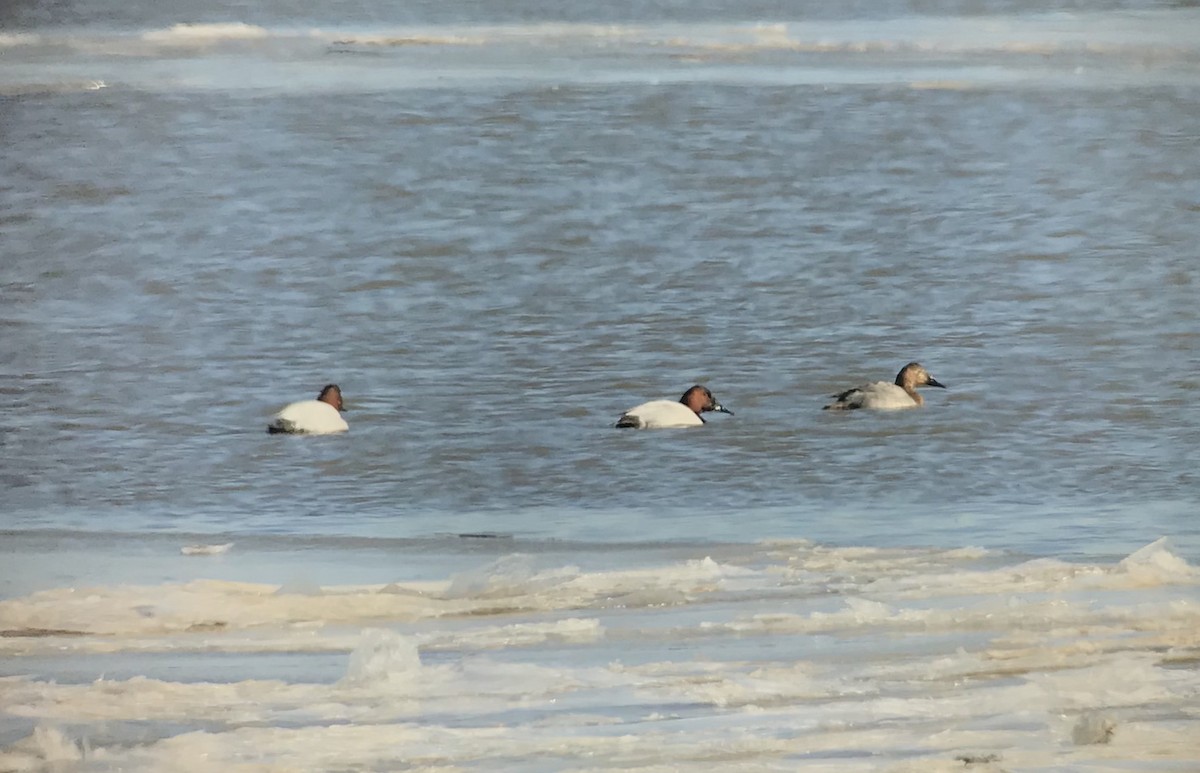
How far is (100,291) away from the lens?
3406mm

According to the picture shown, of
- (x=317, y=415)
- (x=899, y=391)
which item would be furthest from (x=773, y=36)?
(x=317, y=415)

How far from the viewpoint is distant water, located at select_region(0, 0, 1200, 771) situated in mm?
2918

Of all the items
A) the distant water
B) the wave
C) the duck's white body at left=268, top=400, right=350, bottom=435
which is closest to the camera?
the distant water

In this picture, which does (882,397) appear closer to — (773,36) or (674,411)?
(674,411)

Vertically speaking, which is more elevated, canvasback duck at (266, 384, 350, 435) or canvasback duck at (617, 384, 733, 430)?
canvasback duck at (617, 384, 733, 430)

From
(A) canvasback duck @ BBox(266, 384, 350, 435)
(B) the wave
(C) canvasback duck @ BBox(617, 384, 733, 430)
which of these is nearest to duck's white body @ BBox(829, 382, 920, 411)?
(C) canvasback duck @ BBox(617, 384, 733, 430)

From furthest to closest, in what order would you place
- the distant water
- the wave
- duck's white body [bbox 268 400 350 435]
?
1. the wave
2. duck's white body [bbox 268 400 350 435]
3. the distant water

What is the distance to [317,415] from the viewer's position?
3.34 meters

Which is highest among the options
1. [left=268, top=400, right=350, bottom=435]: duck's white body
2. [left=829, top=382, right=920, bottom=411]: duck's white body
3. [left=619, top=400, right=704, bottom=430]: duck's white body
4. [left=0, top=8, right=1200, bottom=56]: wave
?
[left=0, top=8, right=1200, bottom=56]: wave

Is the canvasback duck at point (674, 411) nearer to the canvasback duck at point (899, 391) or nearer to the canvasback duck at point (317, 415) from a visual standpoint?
the canvasback duck at point (899, 391)

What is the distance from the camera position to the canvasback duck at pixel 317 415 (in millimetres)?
3314

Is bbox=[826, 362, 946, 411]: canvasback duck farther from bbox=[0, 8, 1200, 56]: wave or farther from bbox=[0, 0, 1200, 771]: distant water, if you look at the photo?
bbox=[0, 8, 1200, 56]: wave

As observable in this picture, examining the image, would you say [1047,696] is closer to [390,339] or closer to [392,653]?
[392,653]

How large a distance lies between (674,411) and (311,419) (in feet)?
2.47
